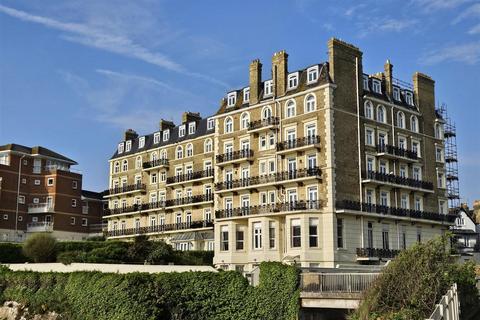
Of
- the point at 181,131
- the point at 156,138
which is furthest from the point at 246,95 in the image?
the point at 156,138

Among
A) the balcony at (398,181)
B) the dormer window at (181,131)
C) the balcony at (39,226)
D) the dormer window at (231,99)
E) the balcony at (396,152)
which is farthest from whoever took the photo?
the balcony at (39,226)

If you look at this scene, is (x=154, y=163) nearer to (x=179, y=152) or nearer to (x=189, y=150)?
(x=179, y=152)

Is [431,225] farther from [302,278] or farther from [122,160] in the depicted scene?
[122,160]

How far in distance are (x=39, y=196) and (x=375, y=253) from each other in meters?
42.2

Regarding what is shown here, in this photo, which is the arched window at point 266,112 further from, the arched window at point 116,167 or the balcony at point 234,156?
the arched window at point 116,167

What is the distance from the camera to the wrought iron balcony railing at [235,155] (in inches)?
1851

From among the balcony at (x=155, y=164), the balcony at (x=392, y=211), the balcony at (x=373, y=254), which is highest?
the balcony at (x=155, y=164)

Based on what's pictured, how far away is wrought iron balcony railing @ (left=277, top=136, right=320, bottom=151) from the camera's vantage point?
4241 centimetres

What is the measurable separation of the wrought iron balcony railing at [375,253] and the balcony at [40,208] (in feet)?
130

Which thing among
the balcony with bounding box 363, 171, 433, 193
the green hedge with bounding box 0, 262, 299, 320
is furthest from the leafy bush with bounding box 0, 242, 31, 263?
the balcony with bounding box 363, 171, 433, 193

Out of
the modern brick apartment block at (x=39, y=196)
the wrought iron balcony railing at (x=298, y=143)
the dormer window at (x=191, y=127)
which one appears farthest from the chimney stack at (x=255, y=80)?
the modern brick apartment block at (x=39, y=196)

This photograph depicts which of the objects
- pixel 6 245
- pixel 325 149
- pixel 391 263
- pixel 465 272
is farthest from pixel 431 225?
pixel 6 245

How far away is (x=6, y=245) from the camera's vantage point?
1804 inches

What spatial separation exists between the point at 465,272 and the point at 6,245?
34581 mm
